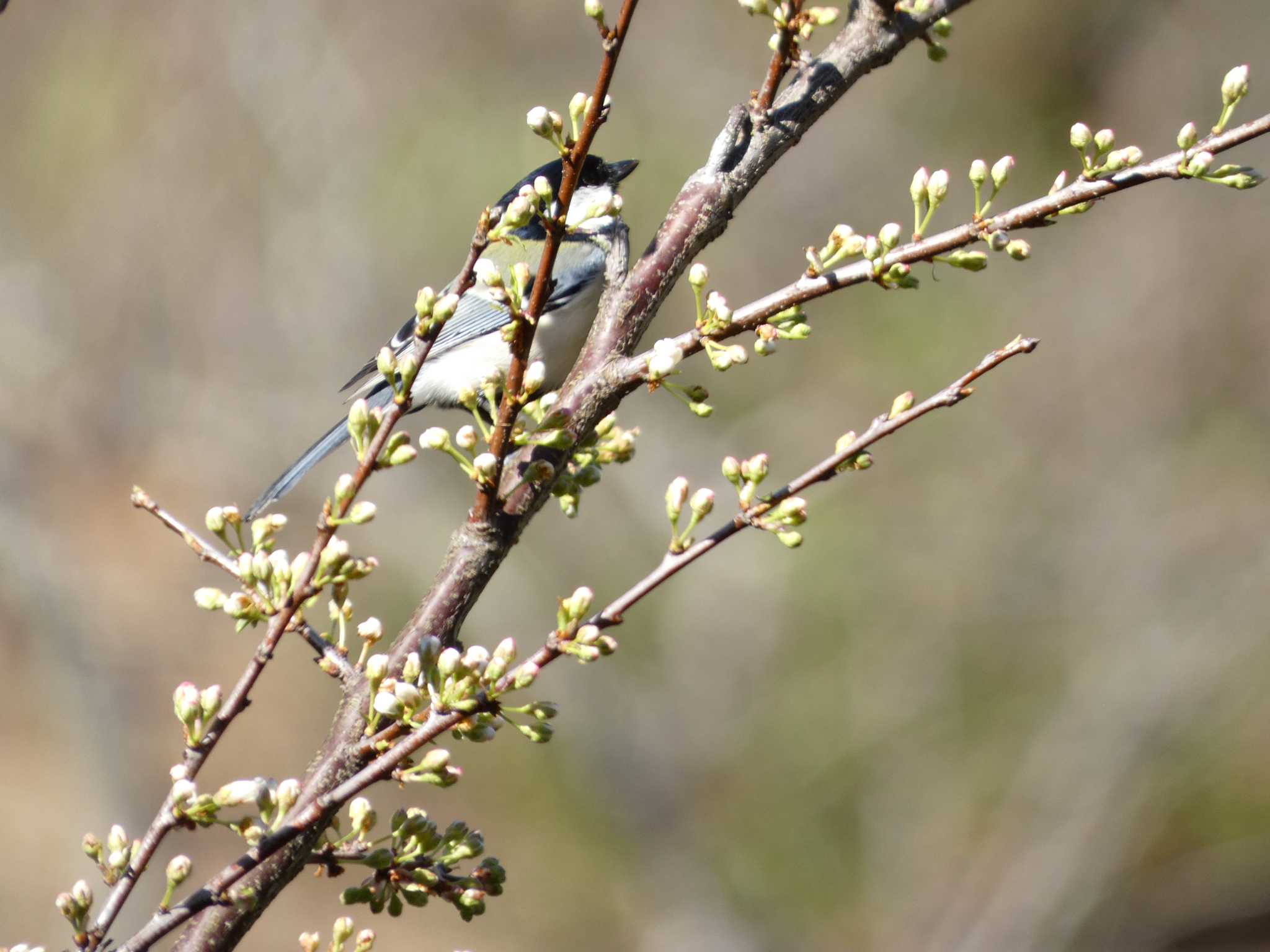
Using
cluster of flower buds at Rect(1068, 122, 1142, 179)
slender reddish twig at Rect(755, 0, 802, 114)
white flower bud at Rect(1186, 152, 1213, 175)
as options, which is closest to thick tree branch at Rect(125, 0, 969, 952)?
slender reddish twig at Rect(755, 0, 802, 114)

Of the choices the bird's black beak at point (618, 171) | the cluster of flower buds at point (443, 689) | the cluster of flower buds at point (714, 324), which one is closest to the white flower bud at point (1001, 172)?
the cluster of flower buds at point (714, 324)

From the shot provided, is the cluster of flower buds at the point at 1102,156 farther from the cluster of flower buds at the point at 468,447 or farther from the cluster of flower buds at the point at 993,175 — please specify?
the cluster of flower buds at the point at 468,447

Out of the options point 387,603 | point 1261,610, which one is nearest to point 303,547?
point 387,603

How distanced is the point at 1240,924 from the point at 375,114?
820 centimetres

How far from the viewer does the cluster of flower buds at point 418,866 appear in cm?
151

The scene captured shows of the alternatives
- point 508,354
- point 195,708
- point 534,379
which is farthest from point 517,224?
point 508,354

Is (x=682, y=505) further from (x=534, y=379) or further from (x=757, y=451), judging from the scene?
(x=757, y=451)

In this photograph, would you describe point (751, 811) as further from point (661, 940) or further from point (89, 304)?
point (89, 304)

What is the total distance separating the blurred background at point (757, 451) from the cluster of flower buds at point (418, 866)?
5595 mm

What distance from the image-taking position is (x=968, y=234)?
1494 mm

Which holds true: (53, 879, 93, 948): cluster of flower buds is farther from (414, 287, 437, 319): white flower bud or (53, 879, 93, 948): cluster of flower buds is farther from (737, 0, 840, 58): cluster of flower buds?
(737, 0, 840, 58): cluster of flower buds

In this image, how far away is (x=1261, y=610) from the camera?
6.71 metres

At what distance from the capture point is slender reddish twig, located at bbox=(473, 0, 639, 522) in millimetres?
1388

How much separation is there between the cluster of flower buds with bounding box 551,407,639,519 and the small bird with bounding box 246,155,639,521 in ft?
6.19
